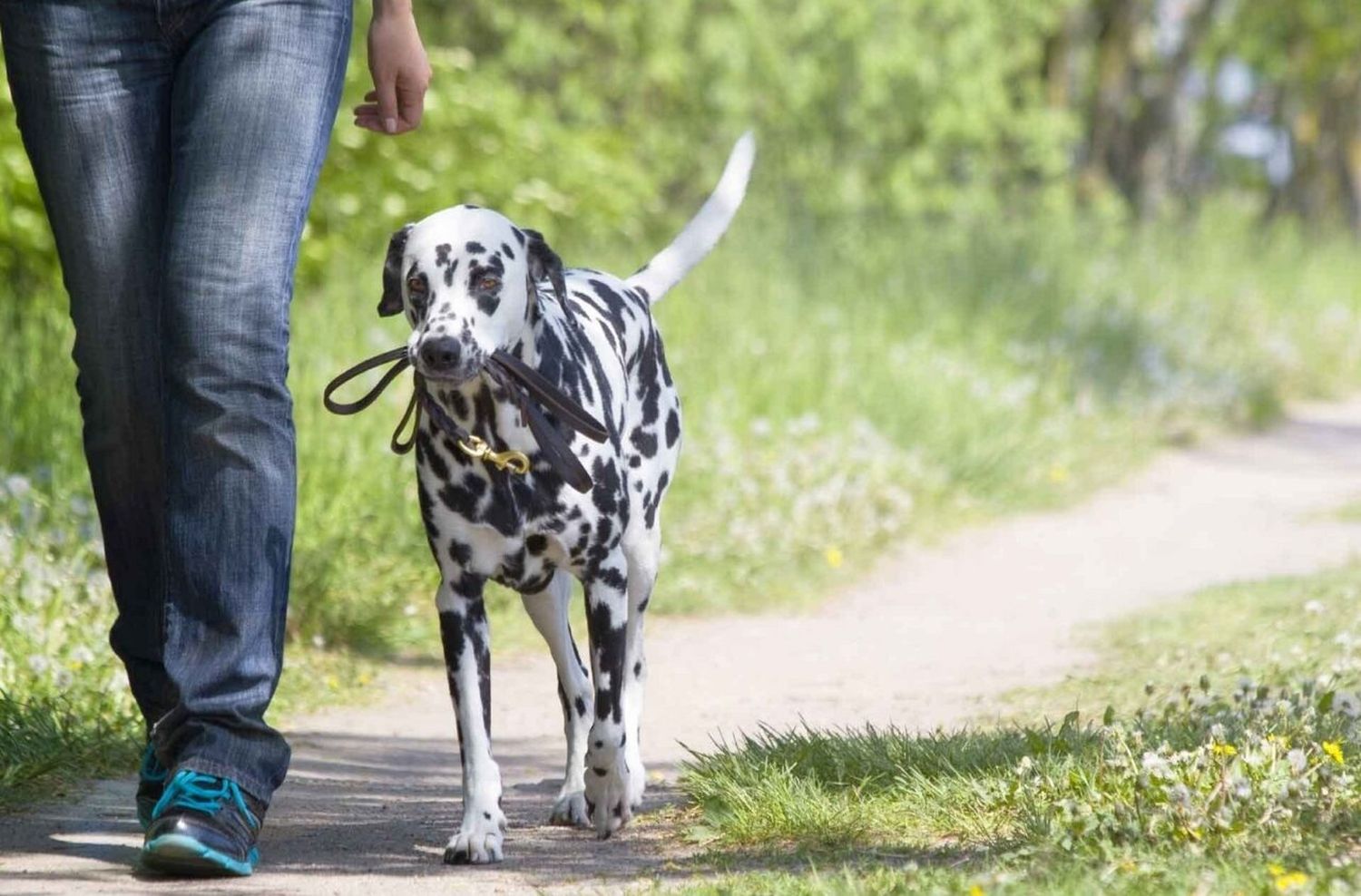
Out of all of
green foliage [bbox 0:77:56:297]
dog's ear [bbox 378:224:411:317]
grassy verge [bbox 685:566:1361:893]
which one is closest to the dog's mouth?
dog's ear [bbox 378:224:411:317]

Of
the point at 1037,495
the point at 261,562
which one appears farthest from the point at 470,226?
the point at 1037,495

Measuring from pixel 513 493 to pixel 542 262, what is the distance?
0.44m

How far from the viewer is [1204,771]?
3.51 metres

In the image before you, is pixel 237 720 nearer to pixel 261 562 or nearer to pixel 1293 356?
pixel 261 562

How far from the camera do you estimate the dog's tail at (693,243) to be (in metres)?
4.80

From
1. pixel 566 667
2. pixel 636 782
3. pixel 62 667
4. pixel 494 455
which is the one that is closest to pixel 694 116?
pixel 62 667

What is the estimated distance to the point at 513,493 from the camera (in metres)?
3.80

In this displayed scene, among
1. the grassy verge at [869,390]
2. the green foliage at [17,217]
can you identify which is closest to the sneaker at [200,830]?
the grassy verge at [869,390]

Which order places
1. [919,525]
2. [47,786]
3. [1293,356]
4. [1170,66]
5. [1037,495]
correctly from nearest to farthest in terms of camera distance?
[47,786], [919,525], [1037,495], [1293,356], [1170,66]

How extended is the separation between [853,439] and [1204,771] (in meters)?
5.33

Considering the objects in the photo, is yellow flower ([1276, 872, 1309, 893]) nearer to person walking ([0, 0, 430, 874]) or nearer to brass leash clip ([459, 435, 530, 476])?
brass leash clip ([459, 435, 530, 476])

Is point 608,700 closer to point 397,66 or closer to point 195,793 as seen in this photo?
point 195,793

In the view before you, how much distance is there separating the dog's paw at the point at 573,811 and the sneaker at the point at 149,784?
792mm

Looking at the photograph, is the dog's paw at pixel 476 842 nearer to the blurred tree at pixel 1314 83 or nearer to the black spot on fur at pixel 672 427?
the black spot on fur at pixel 672 427
